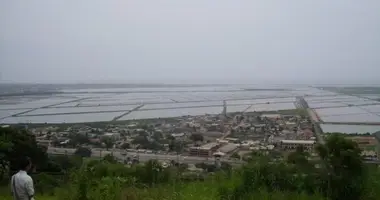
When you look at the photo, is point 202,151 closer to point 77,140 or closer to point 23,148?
point 77,140

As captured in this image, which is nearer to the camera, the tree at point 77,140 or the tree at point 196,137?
the tree at point 77,140

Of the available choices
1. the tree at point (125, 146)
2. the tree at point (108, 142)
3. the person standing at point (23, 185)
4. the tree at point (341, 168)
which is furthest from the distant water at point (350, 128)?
the person standing at point (23, 185)

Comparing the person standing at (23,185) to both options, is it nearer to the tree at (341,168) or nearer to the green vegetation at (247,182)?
the green vegetation at (247,182)

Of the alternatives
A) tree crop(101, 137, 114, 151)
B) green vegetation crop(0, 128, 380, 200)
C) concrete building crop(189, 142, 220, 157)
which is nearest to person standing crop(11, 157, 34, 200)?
green vegetation crop(0, 128, 380, 200)

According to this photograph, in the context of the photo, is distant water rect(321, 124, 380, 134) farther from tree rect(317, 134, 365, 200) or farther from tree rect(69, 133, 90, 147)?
tree rect(317, 134, 365, 200)

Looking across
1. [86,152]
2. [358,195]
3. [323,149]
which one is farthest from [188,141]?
[358,195]

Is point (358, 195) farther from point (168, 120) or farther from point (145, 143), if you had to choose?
point (168, 120)

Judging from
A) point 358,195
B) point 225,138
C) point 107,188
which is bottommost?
point 225,138

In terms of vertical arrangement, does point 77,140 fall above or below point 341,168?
below

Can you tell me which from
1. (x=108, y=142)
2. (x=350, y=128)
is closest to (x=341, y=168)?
(x=108, y=142)
